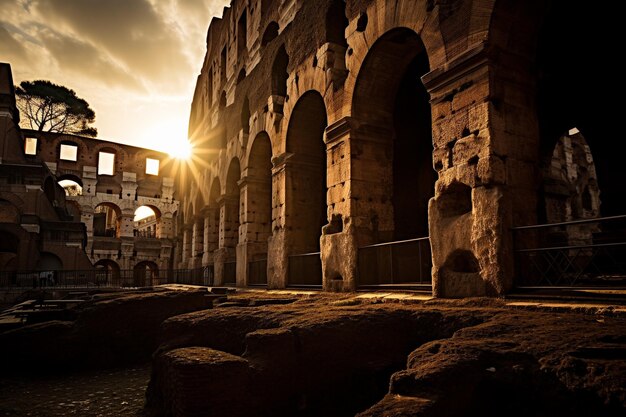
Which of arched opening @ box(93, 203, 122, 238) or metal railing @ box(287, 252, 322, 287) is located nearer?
metal railing @ box(287, 252, 322, 287)

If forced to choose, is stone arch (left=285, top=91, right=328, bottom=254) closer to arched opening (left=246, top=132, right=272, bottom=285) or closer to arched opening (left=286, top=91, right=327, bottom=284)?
arched opening (left=286, top=91, right=327, bottom=284)

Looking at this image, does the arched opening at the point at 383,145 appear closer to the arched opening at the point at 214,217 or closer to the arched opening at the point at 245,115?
the arched opening at the point at 245,115

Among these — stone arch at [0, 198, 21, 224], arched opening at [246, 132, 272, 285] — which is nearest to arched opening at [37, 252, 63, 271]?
stone arch at [0, 198, 21, 224]

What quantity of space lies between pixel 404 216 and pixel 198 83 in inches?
722

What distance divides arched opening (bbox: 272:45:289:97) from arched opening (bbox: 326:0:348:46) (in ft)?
9.11

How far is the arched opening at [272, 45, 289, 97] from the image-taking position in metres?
11.7

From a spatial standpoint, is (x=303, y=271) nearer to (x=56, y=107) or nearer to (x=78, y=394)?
(x=78, y=394)

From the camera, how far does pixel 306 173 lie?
34.8ft

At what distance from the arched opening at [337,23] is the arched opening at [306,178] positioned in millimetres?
1506

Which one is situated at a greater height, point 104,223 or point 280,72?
point 280,72

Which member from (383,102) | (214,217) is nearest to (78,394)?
(383,102)

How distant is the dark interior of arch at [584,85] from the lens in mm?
7285

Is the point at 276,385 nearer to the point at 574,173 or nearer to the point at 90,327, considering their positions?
the point at 90,327

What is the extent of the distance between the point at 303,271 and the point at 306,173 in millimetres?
2289
